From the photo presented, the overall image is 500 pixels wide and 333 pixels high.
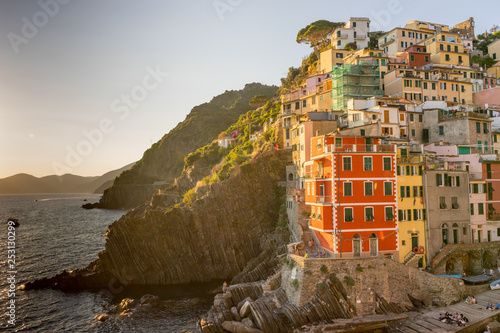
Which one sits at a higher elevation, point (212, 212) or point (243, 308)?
point (212, 212)

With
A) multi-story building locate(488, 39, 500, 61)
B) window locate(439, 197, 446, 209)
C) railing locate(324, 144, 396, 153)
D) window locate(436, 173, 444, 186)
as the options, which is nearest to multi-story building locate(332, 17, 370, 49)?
multi-story building locate(488, 39, 500, 61)

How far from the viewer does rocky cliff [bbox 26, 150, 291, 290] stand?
53688 mm

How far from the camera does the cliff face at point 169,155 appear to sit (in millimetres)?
161625

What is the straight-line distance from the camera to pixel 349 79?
5944cm

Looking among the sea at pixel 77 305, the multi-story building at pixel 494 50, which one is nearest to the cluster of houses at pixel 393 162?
the sea at pixel 77 305

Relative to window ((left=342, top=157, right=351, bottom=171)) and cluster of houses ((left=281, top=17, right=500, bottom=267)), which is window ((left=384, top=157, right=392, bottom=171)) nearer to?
cluster of houses ((left=281, top=17, right=500, bottom=267))

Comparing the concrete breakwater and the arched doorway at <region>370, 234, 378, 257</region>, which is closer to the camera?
the concrete breakwater

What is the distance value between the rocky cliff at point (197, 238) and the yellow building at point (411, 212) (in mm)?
18996

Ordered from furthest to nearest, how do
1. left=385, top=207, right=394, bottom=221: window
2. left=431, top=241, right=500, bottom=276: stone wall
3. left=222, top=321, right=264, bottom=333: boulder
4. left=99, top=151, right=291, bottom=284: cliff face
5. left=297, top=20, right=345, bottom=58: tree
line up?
left=297, top=20, right=345, bottom=58: tree
left=99, top=151, right=291, bottom=284: cliff face
left=431, top=241, right=500, bottom=276: stone wall
left=385, top=207, right=394, bottom=221: window
left=222, top=321, right=264, bottom=333: boulder

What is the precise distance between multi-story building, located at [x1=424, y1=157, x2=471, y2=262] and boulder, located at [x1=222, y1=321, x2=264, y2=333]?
21.2m

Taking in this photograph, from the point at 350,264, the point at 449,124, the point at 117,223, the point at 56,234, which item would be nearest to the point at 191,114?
the point at 56,234

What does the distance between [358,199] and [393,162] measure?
18.4ft

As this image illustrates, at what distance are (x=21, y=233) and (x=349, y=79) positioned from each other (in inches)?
4106

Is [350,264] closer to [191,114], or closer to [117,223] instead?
[117,223]
